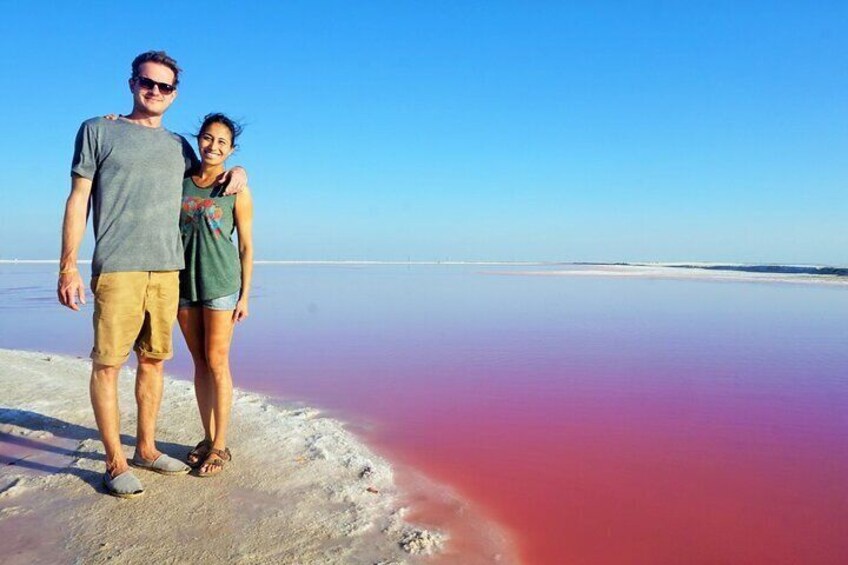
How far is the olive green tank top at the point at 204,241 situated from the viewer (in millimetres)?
2770

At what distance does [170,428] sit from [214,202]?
1513mm

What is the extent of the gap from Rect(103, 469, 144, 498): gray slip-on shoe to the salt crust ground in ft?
0.10

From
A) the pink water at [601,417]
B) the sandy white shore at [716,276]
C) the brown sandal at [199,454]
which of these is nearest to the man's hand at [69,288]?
the brown sandal at [199,454]

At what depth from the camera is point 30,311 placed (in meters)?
10.4

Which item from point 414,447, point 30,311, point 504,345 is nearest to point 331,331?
point 504,345

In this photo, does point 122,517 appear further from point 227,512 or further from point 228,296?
point 228,296

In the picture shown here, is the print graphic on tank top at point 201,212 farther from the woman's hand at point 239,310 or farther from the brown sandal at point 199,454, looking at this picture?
the brown sandal at point 199,454

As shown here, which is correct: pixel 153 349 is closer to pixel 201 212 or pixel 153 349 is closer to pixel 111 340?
pixel 111 340

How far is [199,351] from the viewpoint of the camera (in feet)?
9.59

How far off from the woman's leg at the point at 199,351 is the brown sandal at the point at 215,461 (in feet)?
0.41

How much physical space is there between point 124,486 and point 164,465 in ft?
0.88

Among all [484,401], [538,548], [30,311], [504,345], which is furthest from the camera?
[30,311]

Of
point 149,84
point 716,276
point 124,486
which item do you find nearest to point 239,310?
point 124,486

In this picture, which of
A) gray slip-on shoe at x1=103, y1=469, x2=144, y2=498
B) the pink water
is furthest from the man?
the pink water
